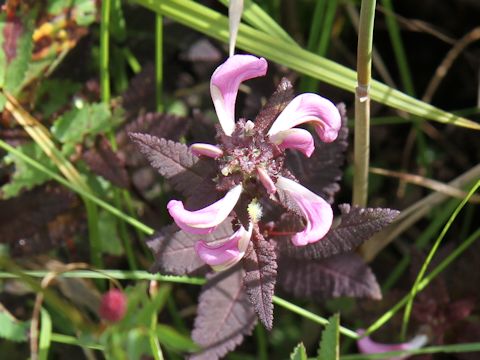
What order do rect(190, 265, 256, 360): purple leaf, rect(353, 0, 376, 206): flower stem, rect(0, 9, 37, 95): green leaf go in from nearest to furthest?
rect(353, 0, 376, 206): flower stem
rect(190, 265, 256, 360): purple leaf
rect(0, 9, 37, 95): green leaf

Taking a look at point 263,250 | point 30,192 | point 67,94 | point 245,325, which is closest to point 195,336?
point 245,325

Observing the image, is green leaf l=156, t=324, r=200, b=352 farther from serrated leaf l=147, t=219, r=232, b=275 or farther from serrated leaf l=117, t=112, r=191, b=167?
serrated leaf l=117, t=112, r=191, b=167

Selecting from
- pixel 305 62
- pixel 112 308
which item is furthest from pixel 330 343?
pixel 305 62

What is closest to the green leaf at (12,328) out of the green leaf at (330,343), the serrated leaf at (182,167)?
the serrated leaf at (182,167)

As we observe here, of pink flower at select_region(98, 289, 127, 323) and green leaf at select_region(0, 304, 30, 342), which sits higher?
pink flower at select_region(98, 289, 127, 323)

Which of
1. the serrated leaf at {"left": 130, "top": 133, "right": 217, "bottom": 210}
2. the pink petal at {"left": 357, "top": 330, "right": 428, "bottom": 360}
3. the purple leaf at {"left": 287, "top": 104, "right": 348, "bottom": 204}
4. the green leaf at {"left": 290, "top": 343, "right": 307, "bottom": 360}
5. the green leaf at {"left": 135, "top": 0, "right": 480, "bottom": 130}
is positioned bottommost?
the green leaf at {"left": 290, "top": 343, "right": 307, "bottom": 360}

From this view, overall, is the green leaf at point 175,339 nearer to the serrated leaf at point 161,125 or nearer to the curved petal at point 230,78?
the curved petal at point 230,78

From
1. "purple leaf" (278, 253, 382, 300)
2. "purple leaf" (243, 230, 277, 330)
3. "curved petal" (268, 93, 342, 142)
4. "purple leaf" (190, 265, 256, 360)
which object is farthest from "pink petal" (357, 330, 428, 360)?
Result: "curved petal" (268, 93, 342, 142)

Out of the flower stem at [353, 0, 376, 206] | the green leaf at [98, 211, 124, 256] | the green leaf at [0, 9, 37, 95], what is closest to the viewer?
the flower stem at [353, 0, 376, 206]
